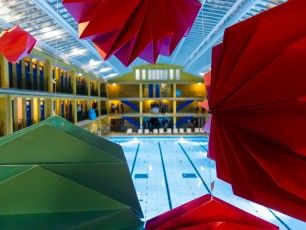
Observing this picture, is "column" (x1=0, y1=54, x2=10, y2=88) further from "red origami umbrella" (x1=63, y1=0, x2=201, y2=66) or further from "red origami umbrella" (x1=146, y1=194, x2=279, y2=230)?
"red origami umbrella" (x1=146, y1=194, x2=279, y2=230)

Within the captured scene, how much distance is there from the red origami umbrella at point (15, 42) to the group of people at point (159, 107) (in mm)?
22987

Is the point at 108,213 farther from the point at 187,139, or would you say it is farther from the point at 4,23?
the point at 187,139

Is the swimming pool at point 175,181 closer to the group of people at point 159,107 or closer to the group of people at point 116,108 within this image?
the group of people at point 159,107

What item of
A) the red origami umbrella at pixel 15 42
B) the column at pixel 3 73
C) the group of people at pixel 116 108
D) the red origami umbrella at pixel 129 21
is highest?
the column at pixel 3 73

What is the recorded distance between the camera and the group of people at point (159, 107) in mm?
26141

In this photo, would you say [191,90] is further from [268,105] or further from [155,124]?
[268,105]

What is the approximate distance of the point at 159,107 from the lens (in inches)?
1073

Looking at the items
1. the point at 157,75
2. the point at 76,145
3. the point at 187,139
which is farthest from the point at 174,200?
the point at 157,75

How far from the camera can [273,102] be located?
3.60 feet

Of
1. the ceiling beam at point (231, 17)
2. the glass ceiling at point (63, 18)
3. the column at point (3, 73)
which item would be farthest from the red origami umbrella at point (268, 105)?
the column at point (3, 73)

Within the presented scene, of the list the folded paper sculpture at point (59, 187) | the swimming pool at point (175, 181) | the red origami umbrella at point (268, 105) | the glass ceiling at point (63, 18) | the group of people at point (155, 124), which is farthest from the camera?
the group of people at point (155, 124)

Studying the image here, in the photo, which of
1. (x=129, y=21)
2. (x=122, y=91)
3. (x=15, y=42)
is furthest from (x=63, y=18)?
(x=122, y=91)

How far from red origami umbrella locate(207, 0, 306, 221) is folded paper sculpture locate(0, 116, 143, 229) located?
48cm

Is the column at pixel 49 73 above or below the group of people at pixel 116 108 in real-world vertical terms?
above
